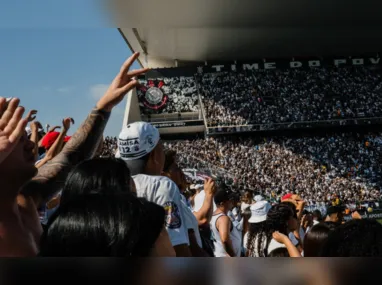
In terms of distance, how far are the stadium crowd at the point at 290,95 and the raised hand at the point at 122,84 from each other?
115 ft

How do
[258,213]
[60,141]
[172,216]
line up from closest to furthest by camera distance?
[172,216]
[60,141]
[258,213]

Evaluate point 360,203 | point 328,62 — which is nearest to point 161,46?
point 328,62

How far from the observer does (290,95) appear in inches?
1566

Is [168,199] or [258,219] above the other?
[168,199]

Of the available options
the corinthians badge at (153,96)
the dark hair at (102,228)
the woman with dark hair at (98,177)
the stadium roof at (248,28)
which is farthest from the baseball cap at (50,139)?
the corinthians badge at (153,96)

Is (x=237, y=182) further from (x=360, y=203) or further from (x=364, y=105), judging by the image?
(x=364, y=105)

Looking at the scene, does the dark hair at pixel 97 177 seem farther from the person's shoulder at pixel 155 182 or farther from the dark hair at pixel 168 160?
the dark hair at pixel 168 160

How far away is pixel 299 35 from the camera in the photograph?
1548 inches

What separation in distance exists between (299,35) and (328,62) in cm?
561

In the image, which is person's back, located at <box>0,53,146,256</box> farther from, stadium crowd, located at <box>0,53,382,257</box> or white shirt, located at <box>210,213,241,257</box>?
white shirt, located at <box>210,213,241,257</box>

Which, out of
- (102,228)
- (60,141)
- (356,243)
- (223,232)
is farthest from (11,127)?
(223,232)

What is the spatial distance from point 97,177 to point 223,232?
263 cm

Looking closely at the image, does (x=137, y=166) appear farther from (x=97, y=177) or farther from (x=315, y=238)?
(x=315, y=238)

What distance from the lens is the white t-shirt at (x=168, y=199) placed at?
2.33 meters
